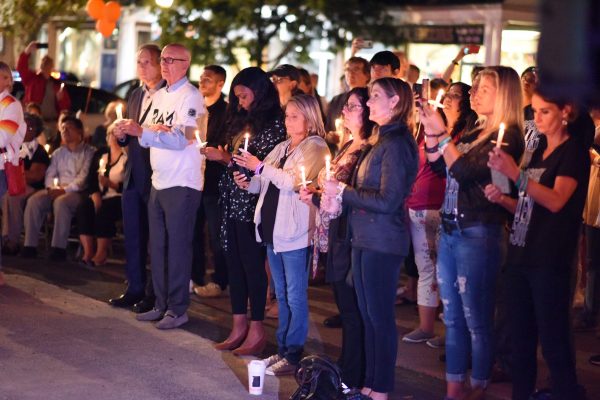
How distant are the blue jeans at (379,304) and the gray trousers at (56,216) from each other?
6.44 meters

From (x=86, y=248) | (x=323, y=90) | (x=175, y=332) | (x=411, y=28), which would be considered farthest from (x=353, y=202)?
(x=323, y=90)

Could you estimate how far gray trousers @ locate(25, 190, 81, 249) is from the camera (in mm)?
12023

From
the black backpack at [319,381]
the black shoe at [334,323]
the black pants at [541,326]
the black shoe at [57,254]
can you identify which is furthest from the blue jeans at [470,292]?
the black shoe at [57,254]

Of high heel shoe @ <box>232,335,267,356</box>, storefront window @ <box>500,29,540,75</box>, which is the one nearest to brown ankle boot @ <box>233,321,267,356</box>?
high heel shoe @ <box>232,335,267,356</box>

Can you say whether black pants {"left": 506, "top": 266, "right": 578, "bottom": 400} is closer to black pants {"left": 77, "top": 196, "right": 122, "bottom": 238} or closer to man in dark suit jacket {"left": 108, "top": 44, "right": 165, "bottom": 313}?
man in dark suit jacket {"left": 108, "top": 44, "right": 165, "bottom": 313}

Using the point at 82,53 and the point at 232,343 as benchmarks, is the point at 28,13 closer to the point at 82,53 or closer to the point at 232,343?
the point at 82,53

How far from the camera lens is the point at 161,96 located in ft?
28.1

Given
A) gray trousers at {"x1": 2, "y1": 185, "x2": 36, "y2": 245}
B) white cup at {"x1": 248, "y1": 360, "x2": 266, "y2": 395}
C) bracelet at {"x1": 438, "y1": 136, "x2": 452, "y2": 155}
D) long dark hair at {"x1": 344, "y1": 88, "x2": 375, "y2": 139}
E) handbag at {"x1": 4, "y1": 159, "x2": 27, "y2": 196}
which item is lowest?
white cup at {"x1": 248, "y1": 360, "x2": 266, "y2": 395}

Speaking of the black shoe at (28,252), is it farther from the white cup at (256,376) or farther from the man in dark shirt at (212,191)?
the white cup at (256,376)

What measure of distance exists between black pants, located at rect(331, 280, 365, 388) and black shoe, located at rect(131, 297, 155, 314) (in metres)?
2.89

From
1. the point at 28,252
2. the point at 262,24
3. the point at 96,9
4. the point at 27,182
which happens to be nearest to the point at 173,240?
the point at 28,252

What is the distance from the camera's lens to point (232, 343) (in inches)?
313

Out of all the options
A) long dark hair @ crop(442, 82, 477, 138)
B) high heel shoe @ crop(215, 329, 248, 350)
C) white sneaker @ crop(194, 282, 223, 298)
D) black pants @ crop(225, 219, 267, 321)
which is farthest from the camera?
white sneaker @ crop(194, 282, 223, 298)

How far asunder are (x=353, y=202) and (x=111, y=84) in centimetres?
2831
